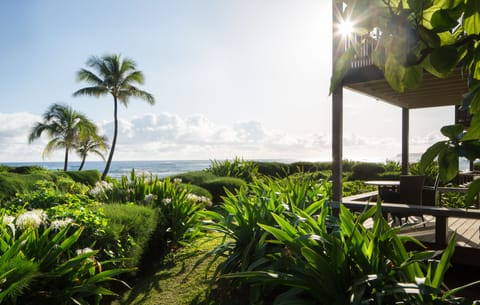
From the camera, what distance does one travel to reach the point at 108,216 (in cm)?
371

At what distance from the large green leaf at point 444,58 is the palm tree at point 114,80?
2668cm

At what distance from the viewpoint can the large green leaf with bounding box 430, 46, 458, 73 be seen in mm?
622

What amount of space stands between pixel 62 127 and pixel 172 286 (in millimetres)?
28573

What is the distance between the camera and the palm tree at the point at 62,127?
90.7 ft

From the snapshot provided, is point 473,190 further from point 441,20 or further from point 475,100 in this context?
point 441,20

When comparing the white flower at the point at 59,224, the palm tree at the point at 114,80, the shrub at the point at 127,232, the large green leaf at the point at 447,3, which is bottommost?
the shrub at the point at 127,232

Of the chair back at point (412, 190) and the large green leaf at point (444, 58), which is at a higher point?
the large green leaf at point (444, 58)

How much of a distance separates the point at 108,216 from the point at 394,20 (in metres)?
3.65

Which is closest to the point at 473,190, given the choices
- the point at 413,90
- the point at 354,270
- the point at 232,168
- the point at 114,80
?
the point at 354,270

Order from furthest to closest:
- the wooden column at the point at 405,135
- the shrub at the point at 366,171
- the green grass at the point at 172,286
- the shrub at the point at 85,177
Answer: the shrub at the point at 366,171 < the shrub at the point at 85,177 < the wooden column at the point at 405,135 < the green grass at the point at 172,286

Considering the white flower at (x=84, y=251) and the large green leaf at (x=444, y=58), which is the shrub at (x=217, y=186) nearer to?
the white flower at (x=84, y=251)

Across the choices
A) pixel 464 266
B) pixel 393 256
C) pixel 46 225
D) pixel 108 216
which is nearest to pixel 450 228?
pixel 464 266

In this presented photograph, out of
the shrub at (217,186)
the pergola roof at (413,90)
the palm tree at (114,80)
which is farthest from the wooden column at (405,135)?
the palm tree at (114,80)

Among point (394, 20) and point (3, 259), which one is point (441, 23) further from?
point (3, 259)
